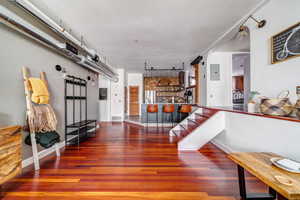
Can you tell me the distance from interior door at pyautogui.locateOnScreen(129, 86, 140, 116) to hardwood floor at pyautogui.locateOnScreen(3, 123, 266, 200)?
19.0 feet

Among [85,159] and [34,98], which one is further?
[85,159]

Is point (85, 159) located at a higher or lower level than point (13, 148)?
lower

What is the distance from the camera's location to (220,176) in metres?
2.06

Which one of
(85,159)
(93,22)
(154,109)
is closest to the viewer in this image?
(85,159)

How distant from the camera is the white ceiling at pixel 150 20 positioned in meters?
2.32

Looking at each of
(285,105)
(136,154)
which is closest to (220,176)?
(285,105)

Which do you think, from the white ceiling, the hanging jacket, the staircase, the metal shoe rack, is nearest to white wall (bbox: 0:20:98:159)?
the hanging jacket

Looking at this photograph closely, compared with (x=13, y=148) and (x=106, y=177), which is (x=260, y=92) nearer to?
(x=106, y=177)

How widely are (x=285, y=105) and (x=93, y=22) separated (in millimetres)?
3734

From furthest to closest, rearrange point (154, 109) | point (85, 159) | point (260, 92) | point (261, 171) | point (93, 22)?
point (154, 109), point (93, 22), point (85, 159), point (260, 92), point (261, 171)

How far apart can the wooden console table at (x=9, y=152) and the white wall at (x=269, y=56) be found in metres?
3.94

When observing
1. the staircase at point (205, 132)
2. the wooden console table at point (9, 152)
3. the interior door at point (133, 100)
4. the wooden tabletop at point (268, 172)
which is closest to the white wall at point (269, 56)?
the staircase at point (205, 132)

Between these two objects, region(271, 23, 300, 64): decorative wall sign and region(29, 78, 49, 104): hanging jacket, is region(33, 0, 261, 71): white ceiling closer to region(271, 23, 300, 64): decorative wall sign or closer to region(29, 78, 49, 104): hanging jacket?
region(271, 23, 300, 64): decorative wall sign

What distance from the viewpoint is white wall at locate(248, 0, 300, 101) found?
6.25 ft
